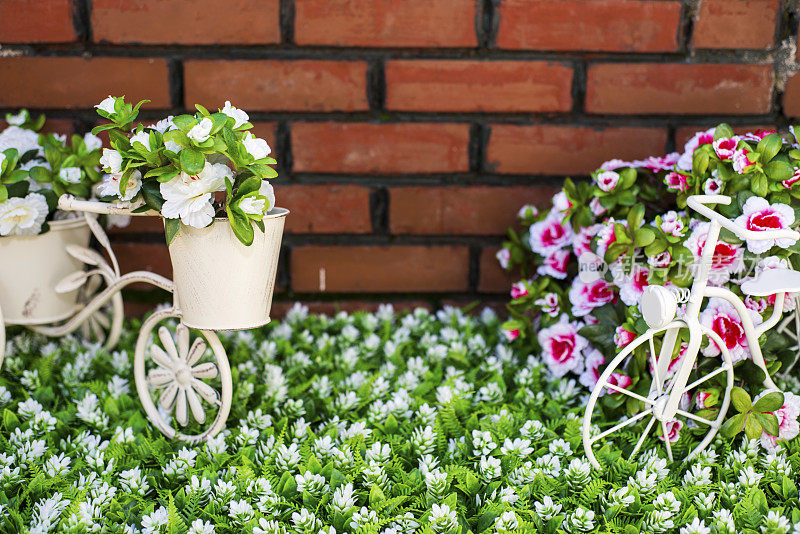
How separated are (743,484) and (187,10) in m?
1.14

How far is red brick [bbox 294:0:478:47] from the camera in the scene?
1.15m

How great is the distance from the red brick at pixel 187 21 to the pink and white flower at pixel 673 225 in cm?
73

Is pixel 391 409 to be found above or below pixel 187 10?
below

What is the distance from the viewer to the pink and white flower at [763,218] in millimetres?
870

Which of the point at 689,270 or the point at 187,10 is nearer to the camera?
the point at 689,270

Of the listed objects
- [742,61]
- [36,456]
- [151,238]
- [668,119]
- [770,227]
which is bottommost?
[36,456]

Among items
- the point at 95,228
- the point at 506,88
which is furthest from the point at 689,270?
the point at 95,228

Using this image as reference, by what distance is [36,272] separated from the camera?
3.33 ft

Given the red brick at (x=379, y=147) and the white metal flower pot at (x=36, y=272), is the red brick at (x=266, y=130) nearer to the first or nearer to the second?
the red brick at (x=379, y=147)

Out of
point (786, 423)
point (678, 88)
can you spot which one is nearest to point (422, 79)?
point (678, 88)

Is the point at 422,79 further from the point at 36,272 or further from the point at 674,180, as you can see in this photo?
the point at 36,272

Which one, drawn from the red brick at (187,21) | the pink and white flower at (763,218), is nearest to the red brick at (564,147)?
the pink and white flower at (763,218)

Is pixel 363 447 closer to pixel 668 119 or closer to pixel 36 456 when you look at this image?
pixel 36 456

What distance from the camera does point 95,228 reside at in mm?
999
